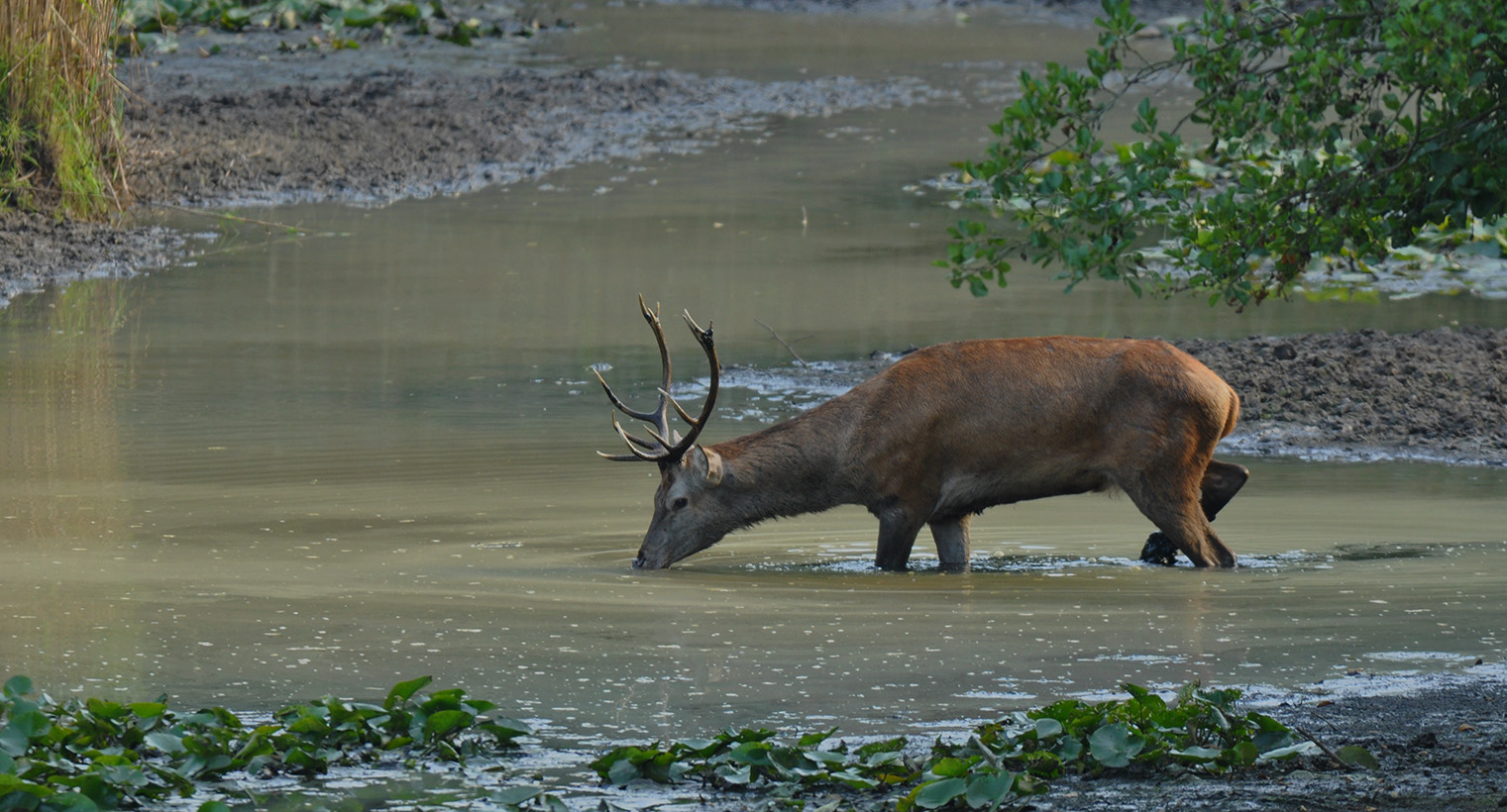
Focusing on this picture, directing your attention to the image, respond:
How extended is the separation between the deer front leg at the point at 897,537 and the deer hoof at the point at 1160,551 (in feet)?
3.09

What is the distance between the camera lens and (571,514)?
368 inches

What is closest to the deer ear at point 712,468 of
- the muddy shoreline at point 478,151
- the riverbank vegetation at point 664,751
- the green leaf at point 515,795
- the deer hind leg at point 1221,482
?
the deer hind leg at point 1221,482

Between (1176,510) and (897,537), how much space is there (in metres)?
1.11

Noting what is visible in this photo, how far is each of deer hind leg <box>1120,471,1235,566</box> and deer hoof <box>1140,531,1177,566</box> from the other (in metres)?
0.16

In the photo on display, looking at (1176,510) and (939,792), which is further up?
(1176,510)

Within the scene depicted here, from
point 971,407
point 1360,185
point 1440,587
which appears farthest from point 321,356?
point 1440,587

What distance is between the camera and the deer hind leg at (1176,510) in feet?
27.3

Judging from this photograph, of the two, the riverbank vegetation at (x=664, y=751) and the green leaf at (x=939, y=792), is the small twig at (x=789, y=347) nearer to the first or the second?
the riverbank vegetation at (x=664, y=751)

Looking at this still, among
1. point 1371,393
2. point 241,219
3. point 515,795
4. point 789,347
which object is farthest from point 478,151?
point 515,795

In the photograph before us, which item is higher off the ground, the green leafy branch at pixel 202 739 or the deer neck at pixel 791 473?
the deer neck at pixel 791 473

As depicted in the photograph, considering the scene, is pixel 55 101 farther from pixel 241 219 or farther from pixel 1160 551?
pixel 1160 551

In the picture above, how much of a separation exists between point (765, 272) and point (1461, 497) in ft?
22.3

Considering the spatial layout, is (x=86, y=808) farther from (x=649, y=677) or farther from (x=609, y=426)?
(x=609, y=426)

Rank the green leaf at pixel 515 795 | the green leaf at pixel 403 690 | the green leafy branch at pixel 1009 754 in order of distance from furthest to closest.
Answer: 1. the green leaf at pixel 403 690
2. the green leafy branch at pixel 1009 754
3. the green leaf at pixel 515 795
